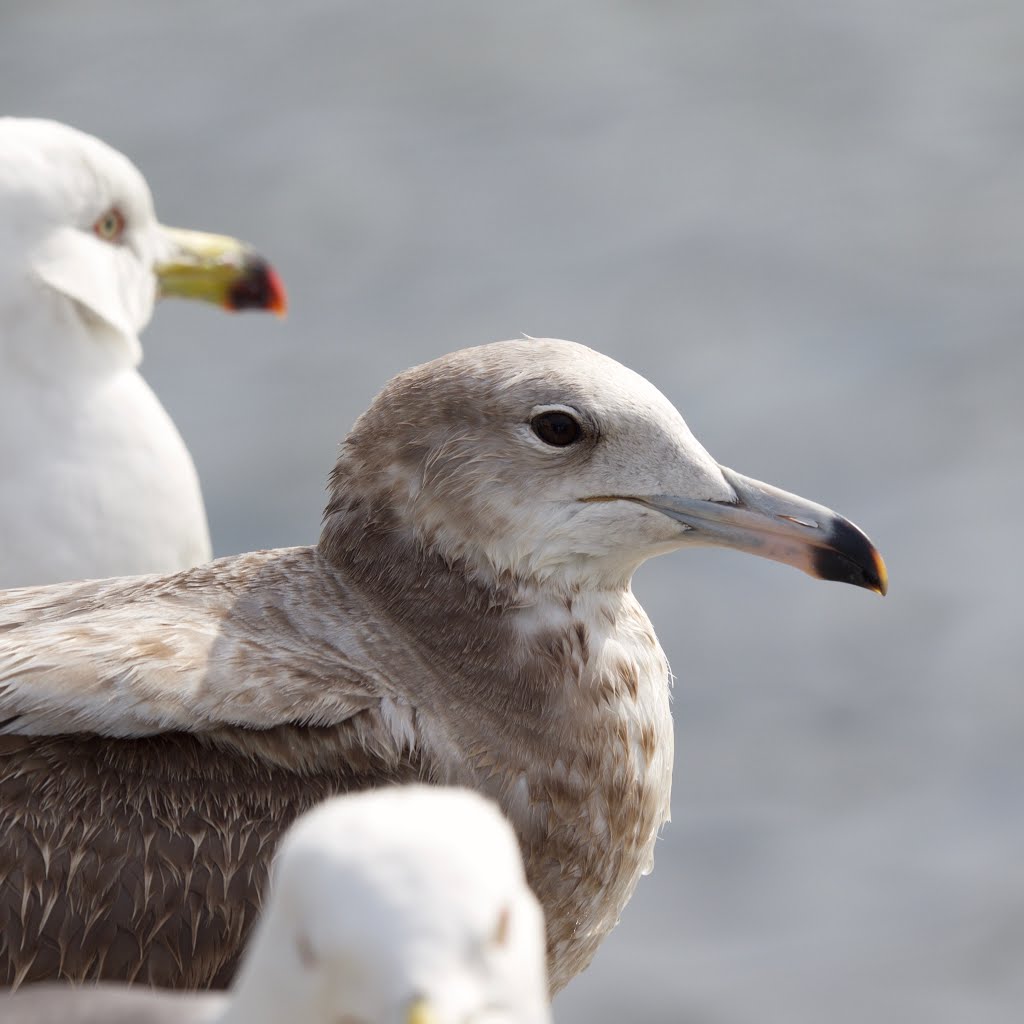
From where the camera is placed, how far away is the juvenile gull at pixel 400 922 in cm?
184

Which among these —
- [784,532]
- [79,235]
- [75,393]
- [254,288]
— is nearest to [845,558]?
[784,532]

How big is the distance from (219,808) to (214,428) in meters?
4.85

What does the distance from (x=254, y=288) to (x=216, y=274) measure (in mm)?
107

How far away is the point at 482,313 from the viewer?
8125 millimetres

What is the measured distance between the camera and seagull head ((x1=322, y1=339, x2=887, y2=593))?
3.21m

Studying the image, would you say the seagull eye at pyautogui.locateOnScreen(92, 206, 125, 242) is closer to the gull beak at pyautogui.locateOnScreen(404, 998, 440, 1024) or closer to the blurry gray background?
the blurry gray background

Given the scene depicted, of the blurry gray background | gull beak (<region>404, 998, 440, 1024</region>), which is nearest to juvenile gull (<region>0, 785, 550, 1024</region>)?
gull beak (<region>404, 998, 440, 1024</region>)

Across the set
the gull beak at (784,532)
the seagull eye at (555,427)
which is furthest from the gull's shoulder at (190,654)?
the gull beak at (784,532)

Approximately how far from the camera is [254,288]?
5.13 meters

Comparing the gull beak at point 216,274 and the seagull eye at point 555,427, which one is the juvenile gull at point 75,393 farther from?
the seagull eye at point 555,427

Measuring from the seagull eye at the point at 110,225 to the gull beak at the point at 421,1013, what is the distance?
3045 mm

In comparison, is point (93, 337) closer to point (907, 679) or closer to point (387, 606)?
point (387, 606)

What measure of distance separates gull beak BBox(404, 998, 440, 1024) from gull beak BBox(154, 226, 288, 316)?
3352 millimetres

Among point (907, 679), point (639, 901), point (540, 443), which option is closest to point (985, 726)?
point (907, 679)
